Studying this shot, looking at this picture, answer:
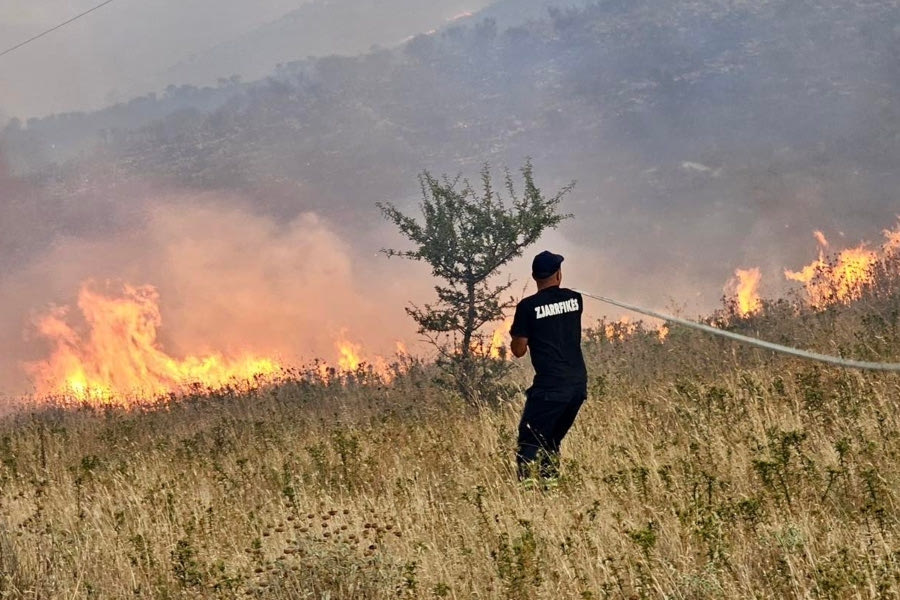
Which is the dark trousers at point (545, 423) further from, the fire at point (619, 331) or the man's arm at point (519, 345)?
the fire at point (619, 331)

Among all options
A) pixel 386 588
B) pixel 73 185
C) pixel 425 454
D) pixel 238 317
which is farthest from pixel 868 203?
pixel 73 185

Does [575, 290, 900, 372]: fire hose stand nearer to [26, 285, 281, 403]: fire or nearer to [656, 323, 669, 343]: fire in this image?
[656, 323, 669, 343]: fire

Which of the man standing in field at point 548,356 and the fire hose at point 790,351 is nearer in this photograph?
the fire hose at point 790,351

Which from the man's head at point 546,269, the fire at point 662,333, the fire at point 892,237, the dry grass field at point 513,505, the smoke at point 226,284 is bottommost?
the dry grass field at point 513,505

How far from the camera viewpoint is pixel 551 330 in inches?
257

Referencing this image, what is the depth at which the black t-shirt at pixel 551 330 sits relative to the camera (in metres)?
6.53

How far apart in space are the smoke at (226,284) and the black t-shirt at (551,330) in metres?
16.8

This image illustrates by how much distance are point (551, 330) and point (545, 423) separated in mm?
724

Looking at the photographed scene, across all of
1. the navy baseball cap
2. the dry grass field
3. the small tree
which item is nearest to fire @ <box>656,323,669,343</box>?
the dry grass field

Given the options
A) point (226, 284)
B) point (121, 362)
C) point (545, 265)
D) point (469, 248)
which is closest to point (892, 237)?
point (469, 248)

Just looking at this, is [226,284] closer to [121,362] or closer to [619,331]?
[121,362]

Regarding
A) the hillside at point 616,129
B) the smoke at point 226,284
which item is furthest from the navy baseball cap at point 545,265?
the hillside at point 616,129

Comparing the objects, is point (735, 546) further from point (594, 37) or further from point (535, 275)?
point (594, 37)

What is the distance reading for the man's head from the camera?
6.56 m
